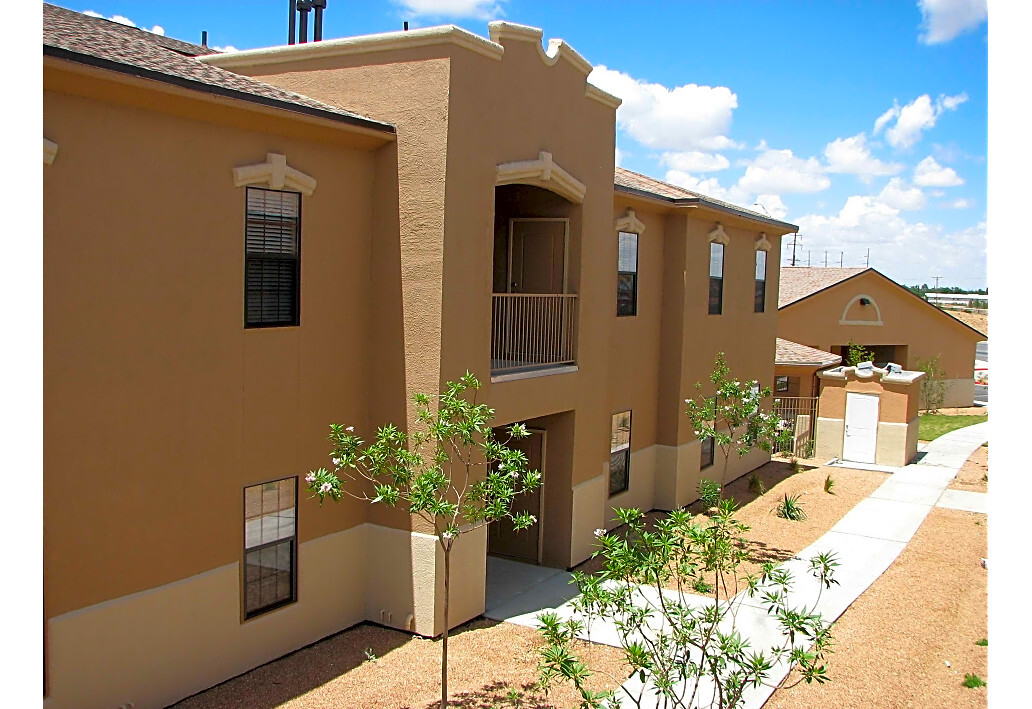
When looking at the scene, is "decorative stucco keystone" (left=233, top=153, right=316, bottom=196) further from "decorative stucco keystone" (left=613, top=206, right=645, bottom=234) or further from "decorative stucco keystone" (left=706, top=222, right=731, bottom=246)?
"decorative stucco keystone" (left=706, top=222, right=731, bottom=246)

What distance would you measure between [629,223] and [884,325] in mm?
27013

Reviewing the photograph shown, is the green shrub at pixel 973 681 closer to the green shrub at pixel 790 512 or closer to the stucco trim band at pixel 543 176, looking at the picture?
the green shrub at pixel 790 512

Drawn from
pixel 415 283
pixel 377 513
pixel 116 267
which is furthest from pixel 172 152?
pixel 377 513

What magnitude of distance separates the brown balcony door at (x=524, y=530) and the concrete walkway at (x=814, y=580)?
255 millimetres

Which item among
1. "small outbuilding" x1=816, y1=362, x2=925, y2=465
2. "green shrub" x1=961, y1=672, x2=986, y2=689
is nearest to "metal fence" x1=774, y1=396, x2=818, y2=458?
"small outbuilding" x1=816, y1=362, x2=925, y2=465

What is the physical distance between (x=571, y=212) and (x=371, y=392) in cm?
457

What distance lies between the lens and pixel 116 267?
27.9ft

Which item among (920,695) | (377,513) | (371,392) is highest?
(371,392)

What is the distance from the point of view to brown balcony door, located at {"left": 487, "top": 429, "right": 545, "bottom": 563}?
14449 mm

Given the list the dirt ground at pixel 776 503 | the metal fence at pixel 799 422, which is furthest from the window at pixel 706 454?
the metal fence at pixel 799 422

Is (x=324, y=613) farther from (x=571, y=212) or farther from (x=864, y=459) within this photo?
(x=864, y=459)

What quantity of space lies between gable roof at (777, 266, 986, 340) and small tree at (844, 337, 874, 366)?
2776 mm

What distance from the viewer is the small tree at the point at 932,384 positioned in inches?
1560
